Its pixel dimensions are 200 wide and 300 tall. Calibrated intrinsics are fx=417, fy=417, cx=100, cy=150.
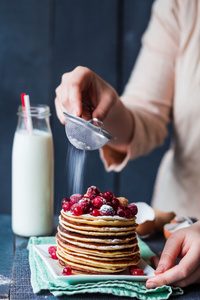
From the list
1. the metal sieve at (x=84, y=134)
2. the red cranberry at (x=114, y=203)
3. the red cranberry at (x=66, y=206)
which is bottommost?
the red cranberry at (x=66, y=206)

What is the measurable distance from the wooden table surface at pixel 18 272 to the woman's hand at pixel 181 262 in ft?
0.11

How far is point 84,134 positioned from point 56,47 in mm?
1584

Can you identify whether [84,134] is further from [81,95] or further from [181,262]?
[181,262]

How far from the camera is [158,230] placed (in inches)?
51.9

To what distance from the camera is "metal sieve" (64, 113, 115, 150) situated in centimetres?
94

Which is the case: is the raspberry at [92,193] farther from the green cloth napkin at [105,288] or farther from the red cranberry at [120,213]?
the green cloth napkin at [105,288]

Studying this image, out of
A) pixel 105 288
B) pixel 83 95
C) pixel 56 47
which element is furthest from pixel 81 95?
pixel 56 47

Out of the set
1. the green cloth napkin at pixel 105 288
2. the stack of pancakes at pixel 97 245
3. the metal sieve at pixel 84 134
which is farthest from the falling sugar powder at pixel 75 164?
the green cloth napkin at pixel 105 288

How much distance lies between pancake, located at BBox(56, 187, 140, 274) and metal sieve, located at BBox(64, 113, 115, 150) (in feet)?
0.43

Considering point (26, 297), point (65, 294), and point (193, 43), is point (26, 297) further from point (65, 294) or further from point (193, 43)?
point (193, 43)

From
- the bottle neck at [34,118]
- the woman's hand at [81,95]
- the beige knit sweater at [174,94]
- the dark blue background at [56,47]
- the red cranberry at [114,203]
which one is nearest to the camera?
the red cranberry at [114,203]

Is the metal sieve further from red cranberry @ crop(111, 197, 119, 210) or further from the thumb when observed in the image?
the thumb

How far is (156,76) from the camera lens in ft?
6.19

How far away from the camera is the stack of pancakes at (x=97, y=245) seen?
2.93 feet
